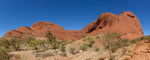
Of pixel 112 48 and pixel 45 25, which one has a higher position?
pixel 45 25

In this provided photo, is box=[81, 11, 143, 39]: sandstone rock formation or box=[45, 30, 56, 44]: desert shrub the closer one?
box=[45, 30, 56, 44]: desert shrub

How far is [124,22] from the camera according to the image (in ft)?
83.9

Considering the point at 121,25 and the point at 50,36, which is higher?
the point at 121,25

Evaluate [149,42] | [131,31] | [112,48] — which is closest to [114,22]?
[131,31]

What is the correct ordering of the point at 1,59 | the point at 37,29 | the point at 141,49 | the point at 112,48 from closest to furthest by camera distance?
1. the point at 141,49
2. the point at 112,48
3. the point at 1,59
4. the point at 37,29

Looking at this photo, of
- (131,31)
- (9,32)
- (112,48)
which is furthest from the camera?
(9,32)

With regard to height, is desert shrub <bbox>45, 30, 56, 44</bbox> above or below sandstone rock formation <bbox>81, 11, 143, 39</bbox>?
below

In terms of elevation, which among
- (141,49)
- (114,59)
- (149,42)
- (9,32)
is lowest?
(114,59)

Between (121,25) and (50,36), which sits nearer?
(50,36)

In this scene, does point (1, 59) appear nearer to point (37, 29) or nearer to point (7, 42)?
point (7, 42)

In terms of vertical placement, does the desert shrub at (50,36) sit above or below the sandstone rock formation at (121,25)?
below

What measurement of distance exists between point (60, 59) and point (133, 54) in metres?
5.22

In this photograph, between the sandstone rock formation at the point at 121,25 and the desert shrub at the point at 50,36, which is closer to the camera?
the desert shrub at the point at 50,36

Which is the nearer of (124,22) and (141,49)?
(141,49)
